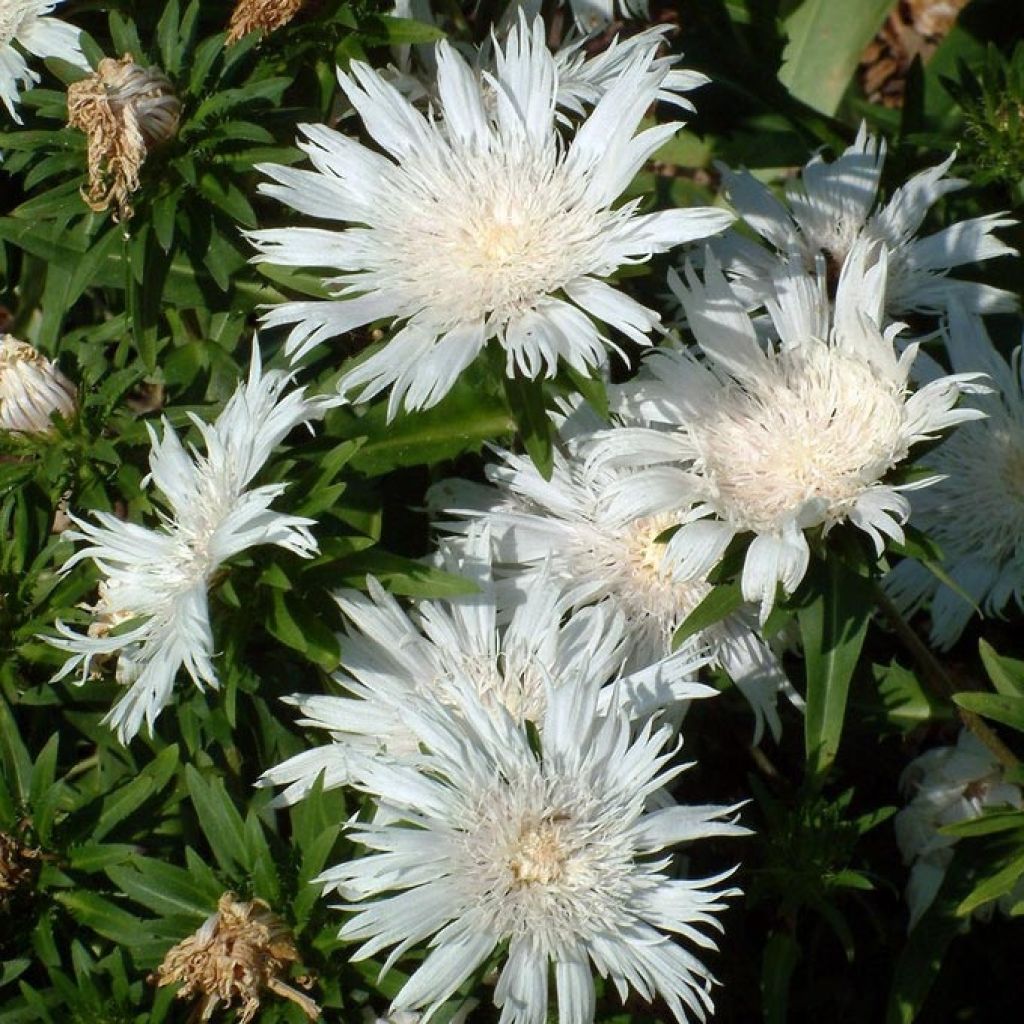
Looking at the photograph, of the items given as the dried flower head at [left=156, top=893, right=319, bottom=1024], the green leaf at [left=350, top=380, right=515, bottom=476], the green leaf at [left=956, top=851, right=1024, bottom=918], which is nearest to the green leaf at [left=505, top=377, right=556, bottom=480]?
the green leaf at [left=350, top=380, right=515, bottom=476]

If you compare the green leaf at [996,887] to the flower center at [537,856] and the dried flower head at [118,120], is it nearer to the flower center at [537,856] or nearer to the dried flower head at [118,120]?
the flower center at [537,856]

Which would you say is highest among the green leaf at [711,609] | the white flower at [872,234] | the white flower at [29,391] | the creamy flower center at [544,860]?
the white flower at [872,234]

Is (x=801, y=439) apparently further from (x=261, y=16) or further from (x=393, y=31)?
(x=261, y=16)

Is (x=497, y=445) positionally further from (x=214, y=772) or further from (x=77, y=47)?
(x=77, y=47)

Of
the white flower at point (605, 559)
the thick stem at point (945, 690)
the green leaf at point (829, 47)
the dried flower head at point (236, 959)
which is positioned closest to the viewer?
the dried flower head at point (236, 959)

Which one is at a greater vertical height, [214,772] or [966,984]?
[214,772]

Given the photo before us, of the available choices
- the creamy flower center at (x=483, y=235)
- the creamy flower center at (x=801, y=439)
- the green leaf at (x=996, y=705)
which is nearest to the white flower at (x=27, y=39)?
the creamy flower center at (x=483, y=235)

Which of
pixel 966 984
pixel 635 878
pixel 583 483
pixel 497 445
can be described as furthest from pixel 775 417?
pixel 966 984

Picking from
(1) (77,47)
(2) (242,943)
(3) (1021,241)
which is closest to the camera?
(2) (242,943)
